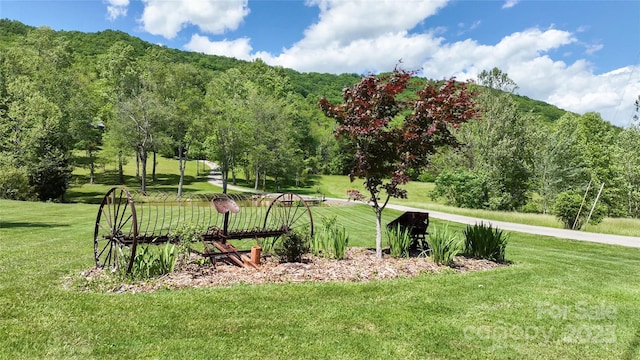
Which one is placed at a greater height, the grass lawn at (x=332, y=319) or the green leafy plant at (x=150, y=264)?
the green leafy plant at (x=150, y=264)

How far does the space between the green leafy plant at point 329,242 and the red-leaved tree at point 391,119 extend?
87cm

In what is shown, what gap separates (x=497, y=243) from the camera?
880cm

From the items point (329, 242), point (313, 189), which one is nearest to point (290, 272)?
point (329, 242)

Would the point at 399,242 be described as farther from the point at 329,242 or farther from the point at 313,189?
the point at 313,189

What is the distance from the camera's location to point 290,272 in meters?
7.02

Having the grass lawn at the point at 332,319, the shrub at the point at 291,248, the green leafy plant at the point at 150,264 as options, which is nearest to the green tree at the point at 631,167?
the grass lawn at the point at 332,319

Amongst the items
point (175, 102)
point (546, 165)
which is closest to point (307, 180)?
point (175, 102)

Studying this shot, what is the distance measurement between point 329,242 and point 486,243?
375 cm

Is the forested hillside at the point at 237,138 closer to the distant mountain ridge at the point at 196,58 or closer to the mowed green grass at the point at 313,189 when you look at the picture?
the mowed green grass at the point at 313,189

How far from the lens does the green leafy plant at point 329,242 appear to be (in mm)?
8117

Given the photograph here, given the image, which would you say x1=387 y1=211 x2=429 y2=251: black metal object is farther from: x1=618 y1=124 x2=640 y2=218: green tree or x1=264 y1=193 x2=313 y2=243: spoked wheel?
x1=618 y1=124 x2=640 y2=218: green tree

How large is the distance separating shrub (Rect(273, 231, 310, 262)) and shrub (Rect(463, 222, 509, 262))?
408cm

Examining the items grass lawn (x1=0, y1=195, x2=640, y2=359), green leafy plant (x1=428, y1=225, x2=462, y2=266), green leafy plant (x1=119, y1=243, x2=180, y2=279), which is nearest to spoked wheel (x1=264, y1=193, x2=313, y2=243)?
green leafy plant (x1=119, y1=243, x2=180, y2=279)

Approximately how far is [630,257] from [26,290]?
49.0ft
